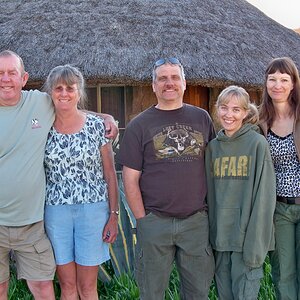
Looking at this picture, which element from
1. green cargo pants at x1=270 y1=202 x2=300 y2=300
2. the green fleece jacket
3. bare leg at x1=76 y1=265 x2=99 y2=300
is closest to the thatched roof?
the green fleece jacket

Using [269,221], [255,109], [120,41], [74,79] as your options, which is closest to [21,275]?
[74,79]

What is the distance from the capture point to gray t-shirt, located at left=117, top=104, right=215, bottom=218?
2867 millimetres

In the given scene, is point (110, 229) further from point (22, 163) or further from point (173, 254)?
point (22, 163)

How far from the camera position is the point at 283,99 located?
3.07 meters

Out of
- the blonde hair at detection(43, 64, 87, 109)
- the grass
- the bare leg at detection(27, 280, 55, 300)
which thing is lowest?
the grass

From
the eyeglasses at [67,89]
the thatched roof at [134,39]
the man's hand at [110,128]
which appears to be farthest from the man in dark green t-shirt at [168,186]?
the thatched roof at [134,39]

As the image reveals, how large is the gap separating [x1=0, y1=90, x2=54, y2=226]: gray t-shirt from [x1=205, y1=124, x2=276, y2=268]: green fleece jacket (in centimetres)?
102

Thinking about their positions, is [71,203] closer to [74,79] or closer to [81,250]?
[81,250]

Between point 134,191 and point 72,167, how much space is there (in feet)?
1.32

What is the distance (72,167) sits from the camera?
2.88 m

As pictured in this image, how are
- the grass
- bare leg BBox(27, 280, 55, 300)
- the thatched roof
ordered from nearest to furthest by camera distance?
bare leg BBox(27, 280, 55, 300) < the grass < the thatched roof

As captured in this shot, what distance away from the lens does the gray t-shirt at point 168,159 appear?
2867 mm

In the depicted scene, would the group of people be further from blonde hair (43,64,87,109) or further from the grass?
the grass

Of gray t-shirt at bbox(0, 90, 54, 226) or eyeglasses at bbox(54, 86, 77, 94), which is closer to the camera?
gray t-shirt at bbox(0, 90, 54, 226)
